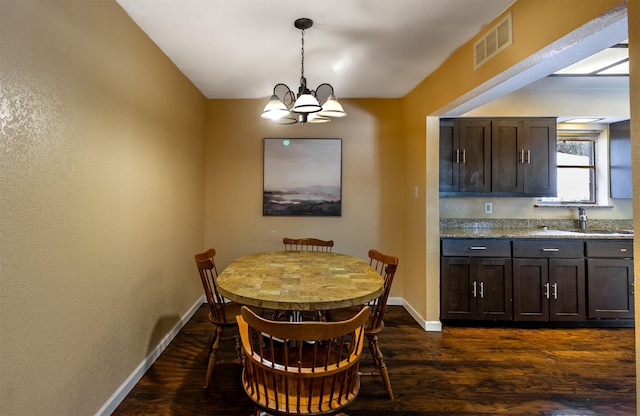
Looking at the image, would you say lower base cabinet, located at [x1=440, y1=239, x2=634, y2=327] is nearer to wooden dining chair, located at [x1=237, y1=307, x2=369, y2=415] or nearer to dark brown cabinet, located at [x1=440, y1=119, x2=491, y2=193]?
dark brown cabinet, located at [x1=440, y1=119, x2=491, y2=193]

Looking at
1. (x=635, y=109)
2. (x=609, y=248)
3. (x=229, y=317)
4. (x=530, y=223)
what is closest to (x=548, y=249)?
(x=609, y=248)

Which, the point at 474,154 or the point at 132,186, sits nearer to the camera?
the point at 132,186

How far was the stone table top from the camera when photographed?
1534 mm

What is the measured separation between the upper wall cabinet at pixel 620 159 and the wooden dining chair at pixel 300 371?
3.86 metres

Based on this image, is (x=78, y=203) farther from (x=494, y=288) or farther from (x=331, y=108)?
(x=494, y=288)

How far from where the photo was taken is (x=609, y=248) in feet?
9.76

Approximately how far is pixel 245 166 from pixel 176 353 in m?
2.08

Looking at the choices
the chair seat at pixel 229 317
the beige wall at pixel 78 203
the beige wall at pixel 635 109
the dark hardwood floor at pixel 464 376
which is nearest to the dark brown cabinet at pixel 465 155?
the dark hardwood floor at pixel 464 376

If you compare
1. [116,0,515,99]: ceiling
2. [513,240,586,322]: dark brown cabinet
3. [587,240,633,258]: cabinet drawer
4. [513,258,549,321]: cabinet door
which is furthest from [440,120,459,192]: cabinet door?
[587,240,633,258]: cabinet drawer

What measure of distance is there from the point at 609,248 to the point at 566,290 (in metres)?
0.57

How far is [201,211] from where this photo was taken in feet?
11.8

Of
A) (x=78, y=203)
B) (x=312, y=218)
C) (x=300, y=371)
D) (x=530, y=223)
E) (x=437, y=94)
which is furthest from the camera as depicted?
(x=312, y=218)

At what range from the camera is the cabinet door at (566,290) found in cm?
299

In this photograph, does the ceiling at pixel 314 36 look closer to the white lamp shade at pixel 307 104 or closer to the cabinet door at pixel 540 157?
the white lamp shade at pixel 307 104
